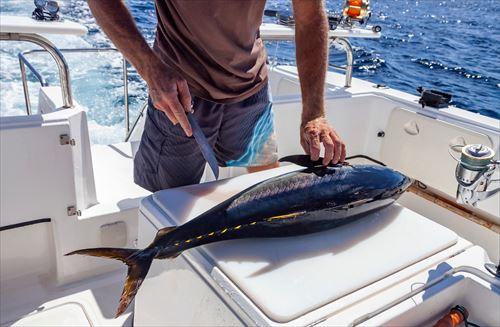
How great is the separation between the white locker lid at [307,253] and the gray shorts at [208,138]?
8.3 inches

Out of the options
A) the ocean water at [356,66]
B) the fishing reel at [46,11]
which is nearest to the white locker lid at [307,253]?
the fishing reel at [46,11]

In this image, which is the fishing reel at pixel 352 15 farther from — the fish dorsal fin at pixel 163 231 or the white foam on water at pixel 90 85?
the white foam on water at pixel 90 85

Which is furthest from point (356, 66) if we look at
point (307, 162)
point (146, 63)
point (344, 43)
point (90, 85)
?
point (146, 63)

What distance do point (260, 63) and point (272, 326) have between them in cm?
111

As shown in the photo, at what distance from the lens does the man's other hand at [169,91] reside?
125cm

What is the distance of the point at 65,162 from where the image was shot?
1.91 metres

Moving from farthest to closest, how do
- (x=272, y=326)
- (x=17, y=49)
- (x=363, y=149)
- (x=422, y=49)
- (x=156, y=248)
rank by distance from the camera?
(x=422, y=49)
(x=17, y=49)
(x=363, y=149)
(x=156, y=248)
(x=272, y=326)

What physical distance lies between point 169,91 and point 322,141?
57 cm

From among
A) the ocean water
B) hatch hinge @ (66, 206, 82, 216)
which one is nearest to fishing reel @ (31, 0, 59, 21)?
hatch hinge @ (66, 206, 82, 216)

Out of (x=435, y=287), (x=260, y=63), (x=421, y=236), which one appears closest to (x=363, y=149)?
(x=260, y=63)

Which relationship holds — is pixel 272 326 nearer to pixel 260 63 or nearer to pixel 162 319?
pixel 162 319

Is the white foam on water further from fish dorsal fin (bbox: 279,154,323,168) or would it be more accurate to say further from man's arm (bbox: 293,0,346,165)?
fish dorsal fin (bbox: 279,154,323,168)

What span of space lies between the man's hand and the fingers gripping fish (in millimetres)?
46

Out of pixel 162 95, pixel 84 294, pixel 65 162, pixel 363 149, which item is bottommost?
pixel 84 294
